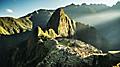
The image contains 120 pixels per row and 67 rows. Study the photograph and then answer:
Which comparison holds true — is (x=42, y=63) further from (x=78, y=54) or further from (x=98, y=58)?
(x=98, y=58)

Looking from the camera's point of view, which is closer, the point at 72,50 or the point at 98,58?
the point at 98,58

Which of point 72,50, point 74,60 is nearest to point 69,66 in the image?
point 74,60

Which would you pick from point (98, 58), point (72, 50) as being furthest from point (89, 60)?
point (72, 50)

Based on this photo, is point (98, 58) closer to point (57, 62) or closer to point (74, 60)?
point (74, 60)

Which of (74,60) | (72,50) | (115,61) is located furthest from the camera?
(72,50)

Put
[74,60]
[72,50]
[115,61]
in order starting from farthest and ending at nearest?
[72,50] < [74,60] < [115,61]

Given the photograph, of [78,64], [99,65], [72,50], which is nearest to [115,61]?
[99,65]

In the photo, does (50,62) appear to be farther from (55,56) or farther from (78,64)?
(78,64)
